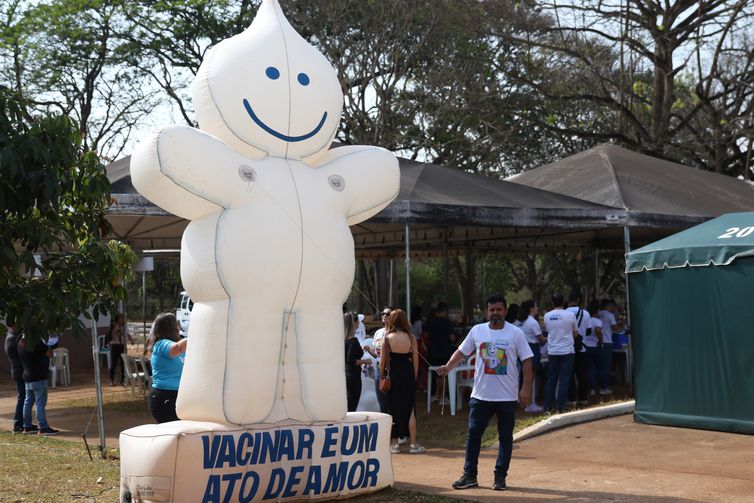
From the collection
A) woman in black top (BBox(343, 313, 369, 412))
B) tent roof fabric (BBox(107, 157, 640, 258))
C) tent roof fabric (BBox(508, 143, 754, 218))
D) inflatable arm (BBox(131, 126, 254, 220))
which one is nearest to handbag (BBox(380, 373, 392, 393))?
woman in black top (BBox(343, 313, 369, 412))

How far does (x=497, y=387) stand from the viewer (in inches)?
306

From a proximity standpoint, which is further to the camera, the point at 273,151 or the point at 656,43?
the point at 656,43

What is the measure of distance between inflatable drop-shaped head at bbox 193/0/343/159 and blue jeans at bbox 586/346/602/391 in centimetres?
721

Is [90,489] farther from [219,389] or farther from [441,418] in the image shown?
[441,418]

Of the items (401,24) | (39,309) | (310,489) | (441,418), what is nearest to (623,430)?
(441,418)

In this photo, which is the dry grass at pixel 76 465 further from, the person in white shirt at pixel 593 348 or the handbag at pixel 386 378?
the handbag at pixel 386 378

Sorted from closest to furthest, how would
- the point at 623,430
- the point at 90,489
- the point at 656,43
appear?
the point at 90,489 < the point at 623,430 < the point at 656,43

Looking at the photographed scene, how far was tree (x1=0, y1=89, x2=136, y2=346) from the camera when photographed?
547cm

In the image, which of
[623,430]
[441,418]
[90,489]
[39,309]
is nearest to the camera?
[39,309]

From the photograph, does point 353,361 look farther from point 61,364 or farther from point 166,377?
point 61,364

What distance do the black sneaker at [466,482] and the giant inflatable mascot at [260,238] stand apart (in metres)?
0.62

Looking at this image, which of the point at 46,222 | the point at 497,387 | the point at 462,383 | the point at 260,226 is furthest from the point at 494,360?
the point at 462,383

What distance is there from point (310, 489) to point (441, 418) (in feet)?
18.2

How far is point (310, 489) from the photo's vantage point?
7.20 metres
